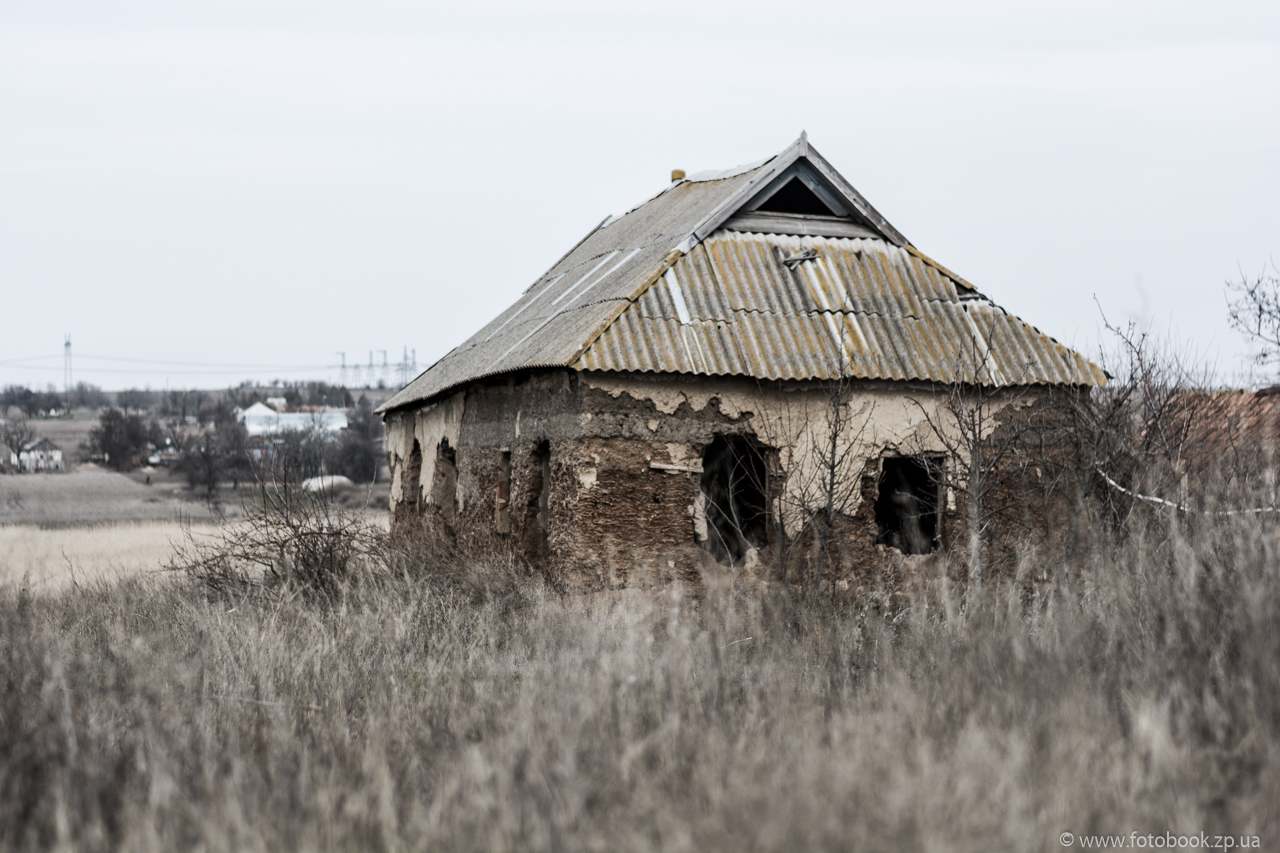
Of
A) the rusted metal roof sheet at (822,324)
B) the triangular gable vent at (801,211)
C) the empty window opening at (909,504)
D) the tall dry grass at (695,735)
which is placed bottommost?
the tall dry grass at (695,735)

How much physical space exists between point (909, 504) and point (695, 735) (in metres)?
7.96

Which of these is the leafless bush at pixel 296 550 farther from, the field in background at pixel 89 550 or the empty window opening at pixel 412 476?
the empty window opening at pixel 412 476

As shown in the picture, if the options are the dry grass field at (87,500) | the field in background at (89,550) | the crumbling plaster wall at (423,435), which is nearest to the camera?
the crumbling plaster wall at (423,435)

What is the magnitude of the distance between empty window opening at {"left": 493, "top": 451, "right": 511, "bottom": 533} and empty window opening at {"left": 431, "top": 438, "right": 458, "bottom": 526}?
199cm

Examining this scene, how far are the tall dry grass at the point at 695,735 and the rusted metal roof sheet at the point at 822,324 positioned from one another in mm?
3085

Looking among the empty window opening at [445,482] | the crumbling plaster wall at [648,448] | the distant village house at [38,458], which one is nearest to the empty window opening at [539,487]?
the crumbling plaster wall at [648,448]

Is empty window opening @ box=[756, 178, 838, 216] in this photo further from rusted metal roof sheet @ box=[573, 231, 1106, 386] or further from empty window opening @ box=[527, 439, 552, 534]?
empty window opening @ box=[527, 439, 552, 534]

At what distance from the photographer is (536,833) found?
3674 mm

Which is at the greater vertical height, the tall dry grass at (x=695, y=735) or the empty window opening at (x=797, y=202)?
the empty window opening at (x=797, y=202)

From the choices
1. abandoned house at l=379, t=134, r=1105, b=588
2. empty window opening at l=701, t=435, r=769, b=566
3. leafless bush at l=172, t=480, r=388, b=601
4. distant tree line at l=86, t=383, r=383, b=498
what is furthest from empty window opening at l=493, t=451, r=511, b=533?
empty window opening at l=701, t=435, r=769, b=566

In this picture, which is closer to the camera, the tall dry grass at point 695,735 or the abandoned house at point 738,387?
the tall dry grass at point 695,735

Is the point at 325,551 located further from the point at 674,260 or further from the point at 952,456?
the point at 952,456

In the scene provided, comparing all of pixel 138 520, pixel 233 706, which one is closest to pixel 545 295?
pixel 233 706

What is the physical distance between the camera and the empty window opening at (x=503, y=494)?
35.9 ft
